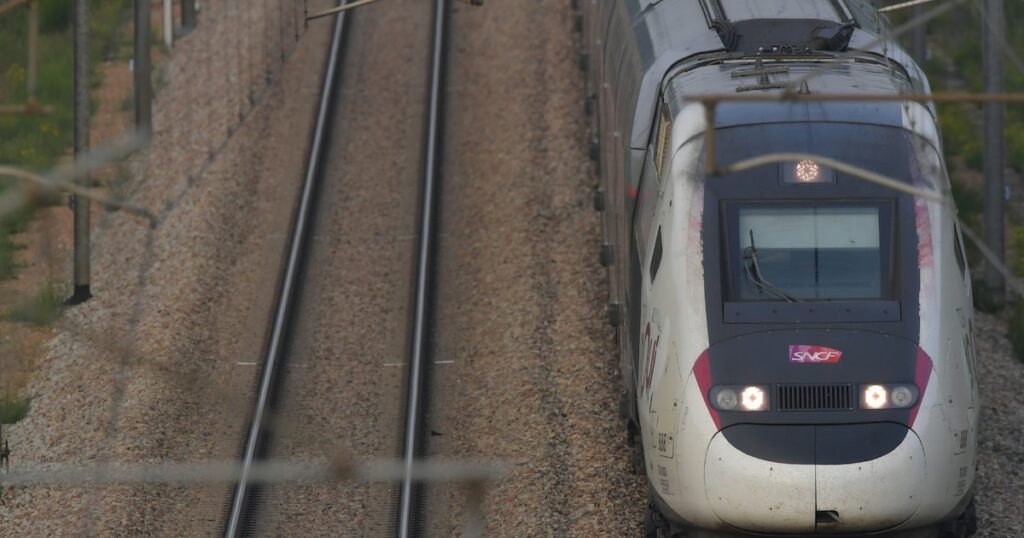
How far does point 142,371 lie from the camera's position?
17125mm

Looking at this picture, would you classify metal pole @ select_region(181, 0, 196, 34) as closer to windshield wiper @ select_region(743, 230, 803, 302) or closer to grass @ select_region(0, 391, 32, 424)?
grass @ select_region(0, 391, 32, 424)

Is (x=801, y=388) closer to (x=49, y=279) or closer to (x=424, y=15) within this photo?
(x=49, y=279)

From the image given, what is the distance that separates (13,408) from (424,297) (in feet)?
16.0

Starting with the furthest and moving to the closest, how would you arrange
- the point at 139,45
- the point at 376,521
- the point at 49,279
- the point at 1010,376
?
the point at 139,45
the point at 49,279
the point at 1010,376
the point at 376,521

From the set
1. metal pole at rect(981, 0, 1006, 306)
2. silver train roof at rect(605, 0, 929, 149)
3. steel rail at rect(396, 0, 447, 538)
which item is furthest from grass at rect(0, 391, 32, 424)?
metal pole at rect(981, 0, 1006, 306)

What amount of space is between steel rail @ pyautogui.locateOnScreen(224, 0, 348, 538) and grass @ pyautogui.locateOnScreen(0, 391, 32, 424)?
2431 millimetres

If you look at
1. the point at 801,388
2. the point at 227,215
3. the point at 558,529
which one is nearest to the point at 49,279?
the point at 227,215

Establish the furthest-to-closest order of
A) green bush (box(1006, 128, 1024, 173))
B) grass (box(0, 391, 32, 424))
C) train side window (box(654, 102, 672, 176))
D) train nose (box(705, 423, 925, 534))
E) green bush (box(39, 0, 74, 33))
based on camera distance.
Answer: green bush (box(39, 0, 74, 33)) → green bush (box(1006, 128, 1024, 173)) → grass (box(0, 391, 32, 424)) → train side window (box(654, 102, 672, 176)) → train nose (box(705, 423, 925, 534))

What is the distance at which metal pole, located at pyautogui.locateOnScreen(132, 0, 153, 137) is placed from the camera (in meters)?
20.6

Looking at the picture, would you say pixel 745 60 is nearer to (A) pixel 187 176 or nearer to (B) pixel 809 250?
(B) pixel 809 250

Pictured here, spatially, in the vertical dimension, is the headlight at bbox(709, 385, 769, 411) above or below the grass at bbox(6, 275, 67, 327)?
below

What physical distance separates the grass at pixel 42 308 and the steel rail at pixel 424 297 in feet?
14.0

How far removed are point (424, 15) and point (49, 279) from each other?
9999mm

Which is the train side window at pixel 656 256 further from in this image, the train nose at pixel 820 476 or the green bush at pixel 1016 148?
the green bush at pixel 1016 148
